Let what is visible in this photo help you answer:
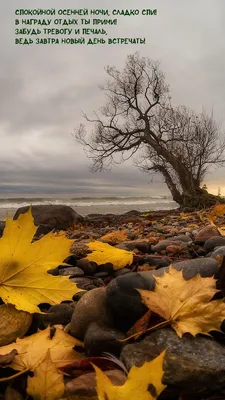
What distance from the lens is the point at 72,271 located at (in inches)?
81.6

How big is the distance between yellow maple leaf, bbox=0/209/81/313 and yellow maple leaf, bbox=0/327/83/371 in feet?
0.39

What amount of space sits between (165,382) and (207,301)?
326 millimetres

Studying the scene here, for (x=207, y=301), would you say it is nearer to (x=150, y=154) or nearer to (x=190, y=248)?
(x=190, y=248)

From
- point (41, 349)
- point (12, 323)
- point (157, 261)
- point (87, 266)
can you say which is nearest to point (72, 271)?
point (87, 266)

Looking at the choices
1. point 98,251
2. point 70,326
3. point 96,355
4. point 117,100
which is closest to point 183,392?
point 96,355

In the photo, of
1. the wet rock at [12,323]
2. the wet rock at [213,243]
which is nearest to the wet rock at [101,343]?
the wet rock at [12,323]

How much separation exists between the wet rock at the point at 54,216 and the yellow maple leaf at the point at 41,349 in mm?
8457

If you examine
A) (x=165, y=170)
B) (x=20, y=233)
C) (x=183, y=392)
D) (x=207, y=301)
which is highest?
(x=165, y=170)

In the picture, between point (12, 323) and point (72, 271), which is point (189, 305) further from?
point (72, 271)

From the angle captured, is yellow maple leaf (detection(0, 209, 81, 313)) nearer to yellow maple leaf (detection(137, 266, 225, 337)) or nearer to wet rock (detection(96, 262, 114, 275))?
yellow maple leaf (detection(137, 266, 225, 337))

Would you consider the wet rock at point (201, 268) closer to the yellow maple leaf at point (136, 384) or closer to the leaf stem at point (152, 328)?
the leaf stem at point (152, 328)

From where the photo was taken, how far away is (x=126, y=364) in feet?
3.46

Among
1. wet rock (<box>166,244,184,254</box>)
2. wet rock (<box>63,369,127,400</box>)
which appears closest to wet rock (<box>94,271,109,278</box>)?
wet rock (<box>166,244,184,254</box>)

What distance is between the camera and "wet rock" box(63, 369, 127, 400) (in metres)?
0.96
